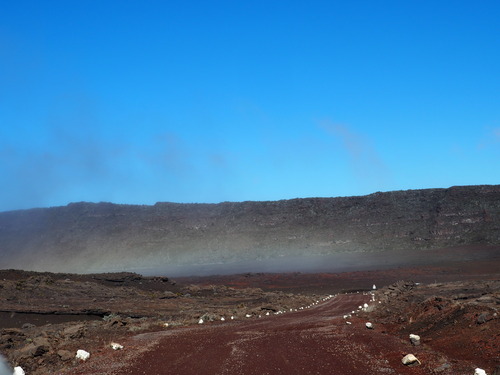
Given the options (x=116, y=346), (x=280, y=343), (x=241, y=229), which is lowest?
(x=280, y=343)

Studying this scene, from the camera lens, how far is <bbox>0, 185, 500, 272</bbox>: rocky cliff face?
323 ft

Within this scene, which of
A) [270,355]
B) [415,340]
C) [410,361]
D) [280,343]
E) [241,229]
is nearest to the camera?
[410,361]

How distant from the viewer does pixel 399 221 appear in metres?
104

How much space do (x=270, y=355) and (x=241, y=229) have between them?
106958 millimetres

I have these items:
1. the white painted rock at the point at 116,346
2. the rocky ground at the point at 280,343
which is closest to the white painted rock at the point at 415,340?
the rocky ground at the point at 280,343

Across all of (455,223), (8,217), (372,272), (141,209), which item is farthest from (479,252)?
(8,217)

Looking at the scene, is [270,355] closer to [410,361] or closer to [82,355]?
[410,361]

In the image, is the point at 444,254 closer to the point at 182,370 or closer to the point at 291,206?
the point at 291,206

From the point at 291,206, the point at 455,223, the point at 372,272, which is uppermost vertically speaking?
the point at 291,206

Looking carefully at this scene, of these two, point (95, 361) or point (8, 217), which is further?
point (8, 217)

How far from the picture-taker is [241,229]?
118625mm

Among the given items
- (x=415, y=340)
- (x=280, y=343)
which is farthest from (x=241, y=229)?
(x=415, y=340)

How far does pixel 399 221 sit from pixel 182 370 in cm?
9865

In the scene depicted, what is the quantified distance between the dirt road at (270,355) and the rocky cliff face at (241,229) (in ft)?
271
